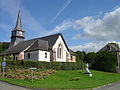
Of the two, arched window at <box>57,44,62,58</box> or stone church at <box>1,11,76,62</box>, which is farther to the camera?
arched window at <box>57,44,62,58</box>

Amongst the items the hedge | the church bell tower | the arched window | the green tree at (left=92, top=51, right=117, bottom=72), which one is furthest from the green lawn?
the church bell tower

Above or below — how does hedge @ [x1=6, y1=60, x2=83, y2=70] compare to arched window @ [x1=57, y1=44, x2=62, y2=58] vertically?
below

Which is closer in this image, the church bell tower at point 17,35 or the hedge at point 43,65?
the hedge at point 43,65

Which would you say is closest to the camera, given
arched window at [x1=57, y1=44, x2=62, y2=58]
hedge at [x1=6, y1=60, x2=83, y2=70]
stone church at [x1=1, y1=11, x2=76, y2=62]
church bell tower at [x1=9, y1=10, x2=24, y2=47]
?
hedge at [x1=6, y1=60, x2=83, y2=70]

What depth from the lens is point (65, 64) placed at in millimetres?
39781

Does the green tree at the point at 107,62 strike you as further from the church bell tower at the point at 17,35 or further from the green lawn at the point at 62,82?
the church bell tower at the point at 17,35

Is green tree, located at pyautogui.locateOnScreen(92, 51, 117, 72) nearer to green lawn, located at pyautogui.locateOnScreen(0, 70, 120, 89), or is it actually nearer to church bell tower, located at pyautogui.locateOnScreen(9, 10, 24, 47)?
green lawn, located at pyautogui.locateOnScreen(0, 70, 120, 89)

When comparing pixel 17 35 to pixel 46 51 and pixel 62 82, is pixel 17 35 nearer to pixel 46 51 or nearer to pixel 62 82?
pixel 46 51

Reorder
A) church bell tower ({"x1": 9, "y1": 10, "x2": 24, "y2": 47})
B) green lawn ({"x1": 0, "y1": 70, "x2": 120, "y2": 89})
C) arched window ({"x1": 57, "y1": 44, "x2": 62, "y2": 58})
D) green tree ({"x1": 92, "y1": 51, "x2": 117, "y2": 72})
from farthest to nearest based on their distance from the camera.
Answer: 1. church bell tower ({"x1": 9, "y1": 10, "x2": 24, "y2": 47})
2. green tree ({"x1": 92, "y1": 51, "x2": 117, "y2": 72})
3. arched window ({"x1": 57, "y1": 44, "x2": 62, "y2": 58})
4. green lawn ({"x1": 0, "y1": 70, "x2": 120, "y2": 89})

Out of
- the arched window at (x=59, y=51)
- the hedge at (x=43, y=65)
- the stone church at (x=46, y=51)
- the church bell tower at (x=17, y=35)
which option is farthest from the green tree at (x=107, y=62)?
the church bell tower at (x=17, y=35)

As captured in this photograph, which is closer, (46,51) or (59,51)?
(46,51)

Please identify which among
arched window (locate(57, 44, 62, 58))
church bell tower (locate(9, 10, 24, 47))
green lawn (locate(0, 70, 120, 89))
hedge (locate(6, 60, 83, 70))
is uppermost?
church bell tower (locate(9, 10, 24, 47))

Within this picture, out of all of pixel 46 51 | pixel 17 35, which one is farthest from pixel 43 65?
pixel 17 35

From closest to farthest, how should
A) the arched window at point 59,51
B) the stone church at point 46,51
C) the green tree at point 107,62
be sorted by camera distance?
the stone church at point 46,51, the arched window at point 59,51, the green tree at point 107,62
